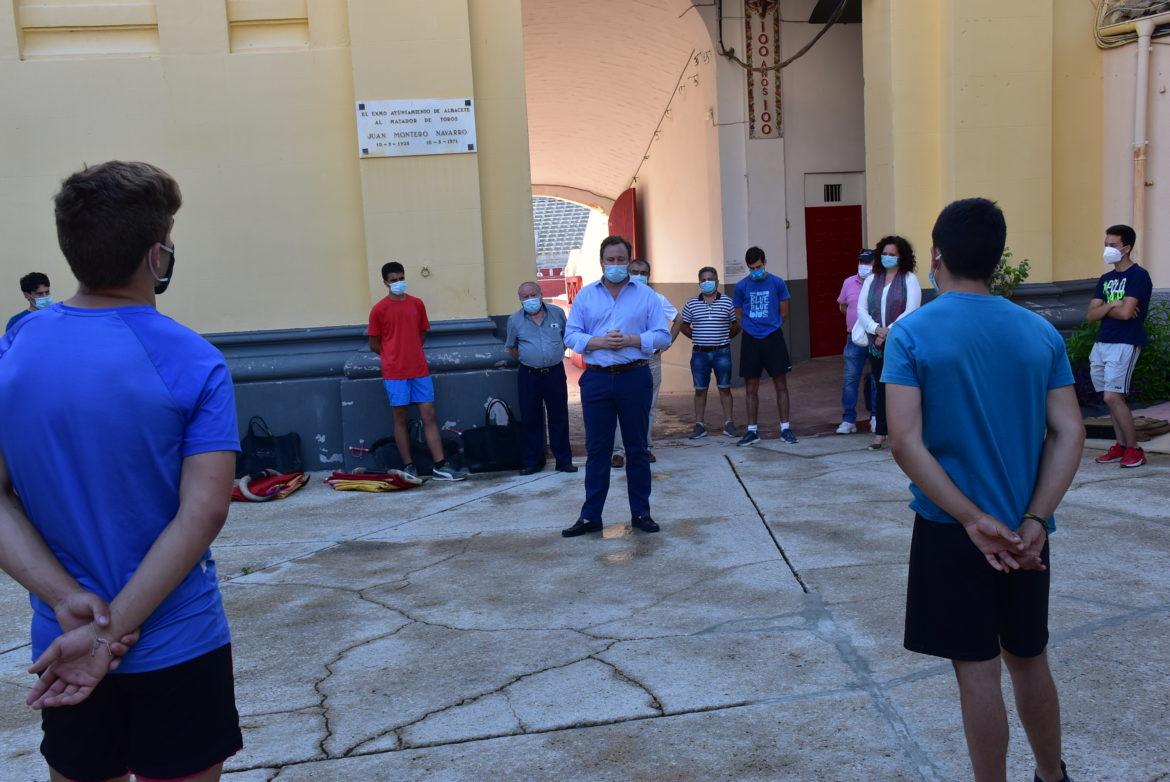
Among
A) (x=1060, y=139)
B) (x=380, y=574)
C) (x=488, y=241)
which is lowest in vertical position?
(x=380, y=574)

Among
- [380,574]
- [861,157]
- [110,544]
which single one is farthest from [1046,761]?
[861,157]

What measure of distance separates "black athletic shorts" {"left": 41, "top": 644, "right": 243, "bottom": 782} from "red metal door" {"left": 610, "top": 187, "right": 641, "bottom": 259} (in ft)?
60.4

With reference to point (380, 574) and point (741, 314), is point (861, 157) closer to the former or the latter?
point (741, 314)

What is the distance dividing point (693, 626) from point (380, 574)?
6.81 ft

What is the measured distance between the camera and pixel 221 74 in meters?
9.25

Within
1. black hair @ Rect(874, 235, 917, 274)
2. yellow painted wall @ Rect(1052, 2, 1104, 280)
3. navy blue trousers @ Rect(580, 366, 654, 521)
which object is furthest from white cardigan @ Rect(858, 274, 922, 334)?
navy blue trousers @ Rect(580, 366, 654, 521)

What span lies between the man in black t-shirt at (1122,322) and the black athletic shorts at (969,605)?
563 centimetres

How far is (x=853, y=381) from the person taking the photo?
10.0 m

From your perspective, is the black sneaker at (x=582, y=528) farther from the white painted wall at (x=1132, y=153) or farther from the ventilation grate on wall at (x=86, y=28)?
the white painted wall at (x=1132, y=153)

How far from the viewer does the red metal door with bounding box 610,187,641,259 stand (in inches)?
817

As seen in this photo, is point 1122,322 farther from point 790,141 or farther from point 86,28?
point 86,28

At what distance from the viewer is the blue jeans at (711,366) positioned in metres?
10.2

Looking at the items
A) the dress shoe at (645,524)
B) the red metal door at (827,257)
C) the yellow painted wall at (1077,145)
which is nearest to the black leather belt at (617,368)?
the dress shoe at (645,524)

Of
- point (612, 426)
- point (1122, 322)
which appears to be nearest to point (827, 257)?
point (1122, 322)
